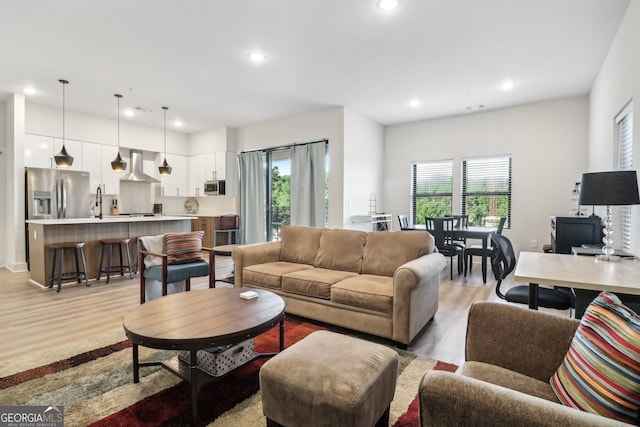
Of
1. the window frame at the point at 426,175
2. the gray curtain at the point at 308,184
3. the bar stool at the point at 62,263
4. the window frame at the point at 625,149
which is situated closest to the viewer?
the window frame at the point at 625,149

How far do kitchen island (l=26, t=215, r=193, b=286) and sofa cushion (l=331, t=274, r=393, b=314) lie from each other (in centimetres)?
394

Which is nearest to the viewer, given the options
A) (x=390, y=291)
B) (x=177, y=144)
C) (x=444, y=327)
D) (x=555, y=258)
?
(x=555, y=258)

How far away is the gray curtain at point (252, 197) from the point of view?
738 cm

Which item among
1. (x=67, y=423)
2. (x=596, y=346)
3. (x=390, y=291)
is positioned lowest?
(x=67, y=423)

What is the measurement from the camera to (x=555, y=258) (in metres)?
2.46

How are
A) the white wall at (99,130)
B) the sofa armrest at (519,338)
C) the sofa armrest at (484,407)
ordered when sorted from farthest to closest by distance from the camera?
1. the white wall at (99,130)
2. the sofa armrest at (519,338)
3. the sofa armrest at (484,407)

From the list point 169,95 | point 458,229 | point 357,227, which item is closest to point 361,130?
point 357,227

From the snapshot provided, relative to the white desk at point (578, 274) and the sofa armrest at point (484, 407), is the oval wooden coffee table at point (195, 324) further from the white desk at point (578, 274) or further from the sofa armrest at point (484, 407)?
the white desk at point (578, 274)

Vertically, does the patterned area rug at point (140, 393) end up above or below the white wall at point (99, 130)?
below

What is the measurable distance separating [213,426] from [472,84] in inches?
204

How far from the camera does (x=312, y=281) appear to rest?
119 inches

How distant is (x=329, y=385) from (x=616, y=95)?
14.0ft

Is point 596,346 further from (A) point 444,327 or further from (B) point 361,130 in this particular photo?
(B) point 361,130

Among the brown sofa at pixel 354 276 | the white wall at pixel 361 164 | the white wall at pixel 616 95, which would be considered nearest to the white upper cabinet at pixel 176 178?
the white wall at pixel 361 164
